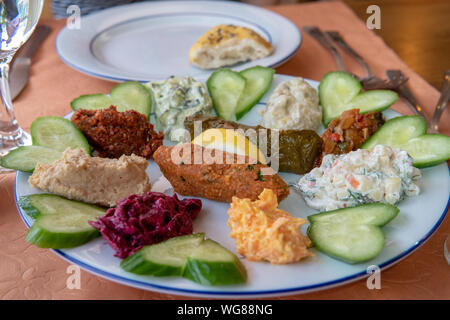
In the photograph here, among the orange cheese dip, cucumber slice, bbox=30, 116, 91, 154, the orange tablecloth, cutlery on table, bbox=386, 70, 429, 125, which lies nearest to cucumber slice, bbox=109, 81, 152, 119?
→ cucumber slice, bbox=30, 116, 91, 154

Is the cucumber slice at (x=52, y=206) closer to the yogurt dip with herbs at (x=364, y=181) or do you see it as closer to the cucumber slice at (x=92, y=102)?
the cucumber slice at (x=92, y=102)

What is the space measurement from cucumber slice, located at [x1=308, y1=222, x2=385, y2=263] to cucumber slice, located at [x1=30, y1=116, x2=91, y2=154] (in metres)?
1.39

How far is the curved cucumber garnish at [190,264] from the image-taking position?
175 centimetres

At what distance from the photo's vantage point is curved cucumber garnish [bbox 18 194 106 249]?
1905mm

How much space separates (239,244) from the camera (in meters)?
1.96

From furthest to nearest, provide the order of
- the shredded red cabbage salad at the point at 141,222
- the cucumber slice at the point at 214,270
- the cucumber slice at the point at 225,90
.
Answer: the cucumber slice at the point at 225,90 → the shredded red cabbage salad at the point at 141,222 → the cucumber slice at the point at 214,270

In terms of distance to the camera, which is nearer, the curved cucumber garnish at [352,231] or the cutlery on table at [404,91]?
the curved cucumber garnish at [352,231]

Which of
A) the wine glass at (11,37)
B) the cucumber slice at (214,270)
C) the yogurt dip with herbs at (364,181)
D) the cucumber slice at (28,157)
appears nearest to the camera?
the cucumber slice at (214,270)

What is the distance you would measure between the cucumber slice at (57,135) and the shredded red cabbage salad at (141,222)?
0.71 meters

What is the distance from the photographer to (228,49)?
3859mm

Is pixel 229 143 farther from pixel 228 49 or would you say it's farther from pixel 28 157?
pixel 228 49

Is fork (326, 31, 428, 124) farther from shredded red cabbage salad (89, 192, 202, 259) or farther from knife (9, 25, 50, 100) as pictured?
knife (9, 25, 50, 100)

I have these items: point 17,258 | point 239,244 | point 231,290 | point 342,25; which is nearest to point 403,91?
point 342,25

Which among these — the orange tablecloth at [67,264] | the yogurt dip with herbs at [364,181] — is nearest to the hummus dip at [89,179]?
the orange tablecloth at [67,264]
